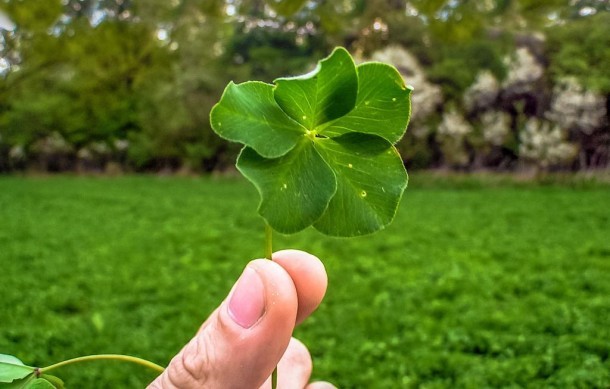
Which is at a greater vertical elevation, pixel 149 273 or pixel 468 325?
pixel 468 325

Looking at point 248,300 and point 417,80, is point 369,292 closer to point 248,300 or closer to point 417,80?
point 248,300

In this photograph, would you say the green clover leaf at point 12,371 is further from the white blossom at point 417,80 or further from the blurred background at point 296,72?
the white blossom at point 417,80

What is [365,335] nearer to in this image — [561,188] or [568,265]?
[568,265]

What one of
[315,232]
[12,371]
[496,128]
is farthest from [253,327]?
[496,128]

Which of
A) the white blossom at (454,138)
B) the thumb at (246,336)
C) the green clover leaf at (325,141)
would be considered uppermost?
the green clover leaf at (325,141)

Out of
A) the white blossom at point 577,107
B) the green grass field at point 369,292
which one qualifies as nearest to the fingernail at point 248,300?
the green grass field at point 369,292

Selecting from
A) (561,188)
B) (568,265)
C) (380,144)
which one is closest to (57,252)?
(568,265)
